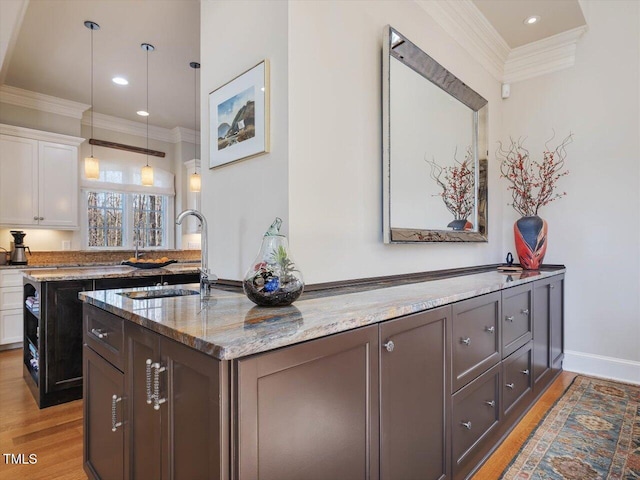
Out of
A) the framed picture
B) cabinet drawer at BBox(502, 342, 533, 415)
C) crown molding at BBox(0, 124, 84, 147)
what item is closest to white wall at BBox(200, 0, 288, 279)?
the framed picture

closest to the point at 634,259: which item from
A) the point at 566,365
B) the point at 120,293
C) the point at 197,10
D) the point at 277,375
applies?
the point at 566,365

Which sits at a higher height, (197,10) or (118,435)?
(197,10)

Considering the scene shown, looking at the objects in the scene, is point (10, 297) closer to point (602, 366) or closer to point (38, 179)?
point (38, 179)

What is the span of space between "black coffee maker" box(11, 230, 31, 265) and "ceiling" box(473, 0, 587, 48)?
17.5 ft

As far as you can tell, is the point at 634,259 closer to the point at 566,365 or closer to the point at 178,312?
the point at 566,365

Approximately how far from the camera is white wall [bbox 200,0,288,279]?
165 cm

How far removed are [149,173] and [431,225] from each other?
344 centimetres

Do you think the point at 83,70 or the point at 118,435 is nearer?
the point at 118,435

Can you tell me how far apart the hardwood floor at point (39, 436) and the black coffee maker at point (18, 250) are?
1.88 metres

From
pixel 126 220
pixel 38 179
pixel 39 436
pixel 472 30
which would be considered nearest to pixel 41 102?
pixel 38 179

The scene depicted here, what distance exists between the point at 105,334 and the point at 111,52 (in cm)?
334

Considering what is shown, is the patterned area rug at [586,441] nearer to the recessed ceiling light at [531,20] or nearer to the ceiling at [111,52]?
the recessed ceiling light at [531,20]

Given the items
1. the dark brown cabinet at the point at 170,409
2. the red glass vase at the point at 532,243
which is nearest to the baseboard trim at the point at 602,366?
the red glass vase at the point at 532,243

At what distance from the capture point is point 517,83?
3.58 metres
